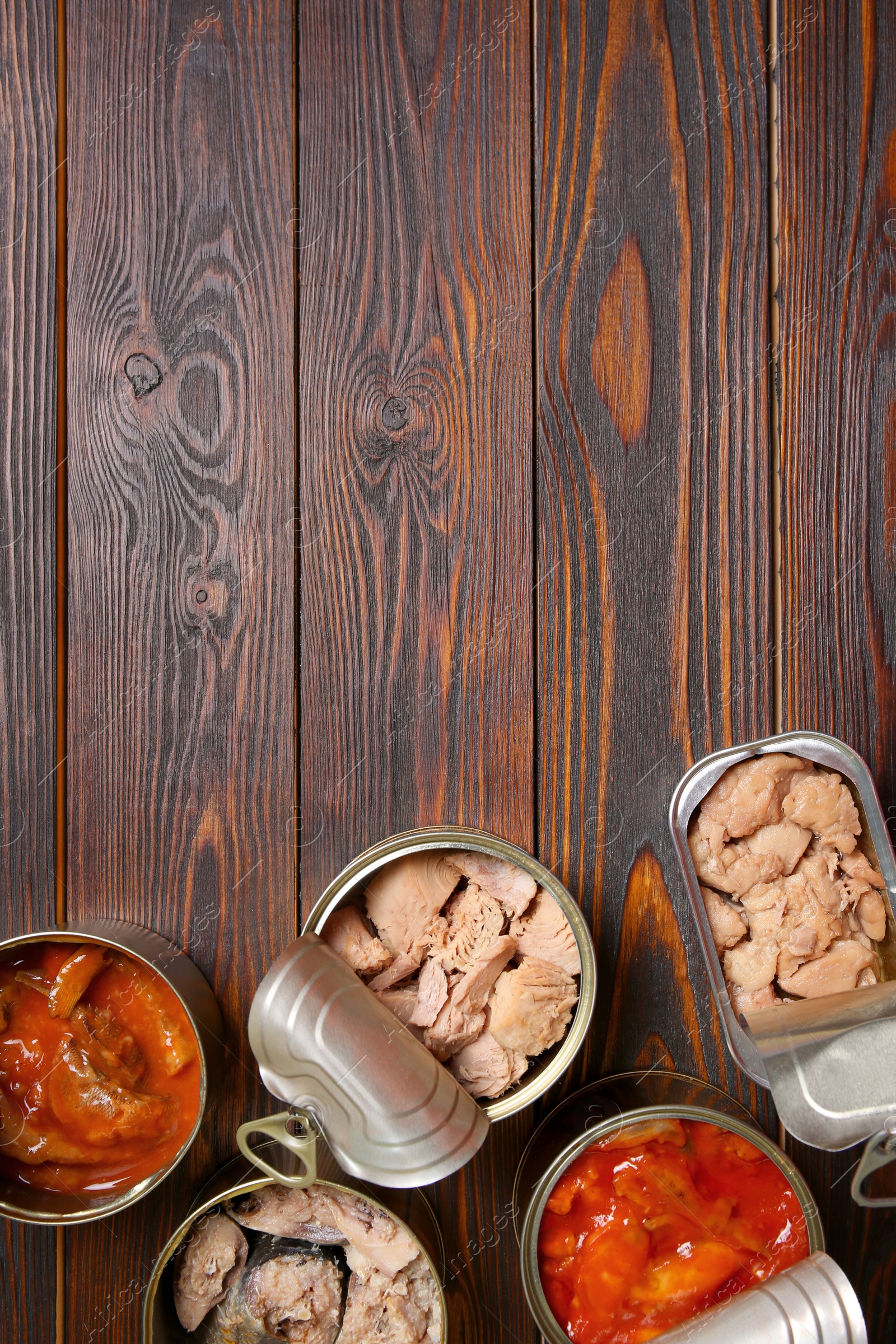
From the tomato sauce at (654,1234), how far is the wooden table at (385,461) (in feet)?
0.60

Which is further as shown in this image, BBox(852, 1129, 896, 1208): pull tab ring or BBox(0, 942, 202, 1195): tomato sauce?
BBox(0, 942, 202, 1195): tomato sauce

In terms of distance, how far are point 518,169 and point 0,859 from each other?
3.87 feet

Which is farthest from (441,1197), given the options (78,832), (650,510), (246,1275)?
(650,510)

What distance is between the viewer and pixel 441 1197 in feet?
3.52

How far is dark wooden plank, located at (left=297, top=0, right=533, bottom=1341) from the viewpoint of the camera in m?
1.10

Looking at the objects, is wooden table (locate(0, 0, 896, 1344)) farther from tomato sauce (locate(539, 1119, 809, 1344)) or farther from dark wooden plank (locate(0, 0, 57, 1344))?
tomato sauce (locate(539, 1119, 809, 1344))

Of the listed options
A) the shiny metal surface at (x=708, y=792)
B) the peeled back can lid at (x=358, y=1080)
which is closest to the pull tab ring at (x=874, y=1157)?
the shiny metal surface at (x=708, y=792)

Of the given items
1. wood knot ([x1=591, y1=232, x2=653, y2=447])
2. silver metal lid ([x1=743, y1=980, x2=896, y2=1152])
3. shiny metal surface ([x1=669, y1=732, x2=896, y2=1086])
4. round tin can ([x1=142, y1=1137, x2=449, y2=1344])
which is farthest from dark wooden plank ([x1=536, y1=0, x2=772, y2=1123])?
round tin can ([x1=142, y1=1137, x2=449, y2=1344])

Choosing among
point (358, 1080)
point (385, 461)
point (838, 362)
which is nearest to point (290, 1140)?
point (358, 1080)

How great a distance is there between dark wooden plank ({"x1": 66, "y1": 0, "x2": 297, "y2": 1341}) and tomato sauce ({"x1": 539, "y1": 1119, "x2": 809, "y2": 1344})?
0.48m

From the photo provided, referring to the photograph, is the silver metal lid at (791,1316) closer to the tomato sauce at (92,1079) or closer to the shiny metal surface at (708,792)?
the shiny metal surface at (708,792)

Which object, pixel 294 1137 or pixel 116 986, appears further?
pixel 116 986

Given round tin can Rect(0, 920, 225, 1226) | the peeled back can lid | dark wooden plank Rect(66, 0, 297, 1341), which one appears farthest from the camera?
dark wooden plank Rect(66, 0, 297, 1341)

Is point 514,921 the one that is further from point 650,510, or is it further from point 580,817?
point 650,510
